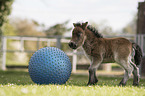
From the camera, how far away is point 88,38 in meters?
5.52

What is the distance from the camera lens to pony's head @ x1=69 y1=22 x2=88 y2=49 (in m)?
5.23

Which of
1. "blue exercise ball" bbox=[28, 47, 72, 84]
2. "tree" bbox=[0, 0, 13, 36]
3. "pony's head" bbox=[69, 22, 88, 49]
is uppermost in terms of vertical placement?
"tree" bbox=[0, 0, 13, 36]

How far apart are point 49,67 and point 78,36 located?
42.9 inches

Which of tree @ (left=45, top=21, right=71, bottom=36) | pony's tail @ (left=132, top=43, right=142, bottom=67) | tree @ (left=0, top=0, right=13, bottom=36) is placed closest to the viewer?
pony's tail @ (left=132, top=43, right=142, bottom=67)

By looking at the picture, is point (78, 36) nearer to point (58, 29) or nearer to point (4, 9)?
point (4, 9)

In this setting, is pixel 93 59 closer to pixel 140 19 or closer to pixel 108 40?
pixel 108 40

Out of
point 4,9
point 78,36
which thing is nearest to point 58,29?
point 4,9

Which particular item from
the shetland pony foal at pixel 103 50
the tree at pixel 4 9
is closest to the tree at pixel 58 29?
the tree at pixel 4 9

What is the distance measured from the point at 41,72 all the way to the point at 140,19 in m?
7.30

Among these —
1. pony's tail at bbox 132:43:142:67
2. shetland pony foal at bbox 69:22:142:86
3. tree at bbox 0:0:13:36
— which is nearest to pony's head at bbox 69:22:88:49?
shetland pony foal at bbox 69:22:142:86

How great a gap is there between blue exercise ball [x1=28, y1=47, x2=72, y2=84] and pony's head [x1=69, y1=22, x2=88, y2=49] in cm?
51

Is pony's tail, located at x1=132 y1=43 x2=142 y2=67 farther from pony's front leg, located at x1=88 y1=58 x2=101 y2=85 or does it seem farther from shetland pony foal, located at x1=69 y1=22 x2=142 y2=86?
pony's front leg, located at x1=88 y1=58 x2=101 y2=85

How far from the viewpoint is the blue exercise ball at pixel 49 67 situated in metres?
5.18

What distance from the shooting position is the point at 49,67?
5.17m
